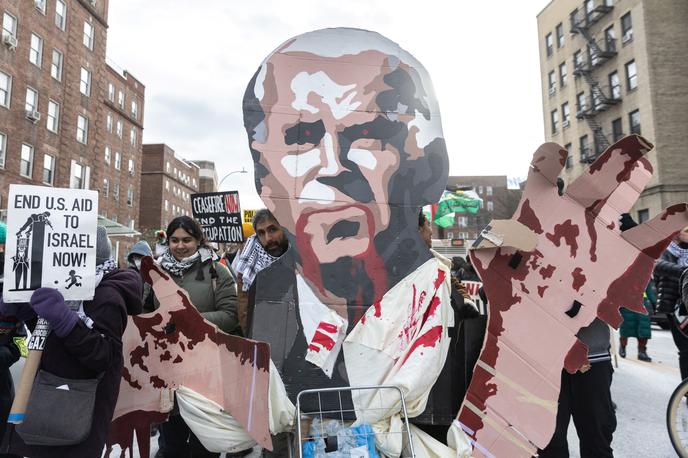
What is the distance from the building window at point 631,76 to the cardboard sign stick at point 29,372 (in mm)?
31584

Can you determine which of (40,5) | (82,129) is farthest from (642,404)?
(82,129)

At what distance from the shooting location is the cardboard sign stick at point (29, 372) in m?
2.44

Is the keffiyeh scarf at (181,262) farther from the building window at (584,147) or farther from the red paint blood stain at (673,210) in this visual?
the building window at (584,147)

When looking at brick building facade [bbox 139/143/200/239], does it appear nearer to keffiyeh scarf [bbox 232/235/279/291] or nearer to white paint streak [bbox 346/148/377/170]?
keffiyeh scarf [bbox 232/235/279/291]

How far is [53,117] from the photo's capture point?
1075 inches

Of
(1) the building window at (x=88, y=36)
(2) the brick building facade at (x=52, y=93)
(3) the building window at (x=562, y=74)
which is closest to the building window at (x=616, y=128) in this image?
(3) the building window at (x=562, y=74)

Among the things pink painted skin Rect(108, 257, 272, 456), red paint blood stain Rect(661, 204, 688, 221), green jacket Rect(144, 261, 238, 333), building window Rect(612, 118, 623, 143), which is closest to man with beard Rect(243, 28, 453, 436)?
pink painted skin Rect(108, 257, 272, 456)

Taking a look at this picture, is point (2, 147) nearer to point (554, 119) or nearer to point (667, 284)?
point (667, 284)

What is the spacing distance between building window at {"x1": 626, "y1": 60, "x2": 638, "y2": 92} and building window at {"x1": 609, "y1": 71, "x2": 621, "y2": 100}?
2.13 feet

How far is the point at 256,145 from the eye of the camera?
10.3 ft

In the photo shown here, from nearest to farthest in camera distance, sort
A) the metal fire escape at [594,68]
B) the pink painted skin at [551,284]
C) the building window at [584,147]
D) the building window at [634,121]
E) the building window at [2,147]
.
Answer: the pink painted skin at [551,284], the building window at [2,147], the building window at [634,121], the metal fire escape at [594,68], the building window at [584,147]

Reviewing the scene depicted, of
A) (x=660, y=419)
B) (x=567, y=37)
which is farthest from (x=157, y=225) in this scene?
(x=660, y=419)


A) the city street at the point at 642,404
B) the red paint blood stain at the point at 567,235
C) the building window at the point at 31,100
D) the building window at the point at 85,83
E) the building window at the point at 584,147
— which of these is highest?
the building window at the point at 85,83

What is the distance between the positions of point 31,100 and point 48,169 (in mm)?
3556
